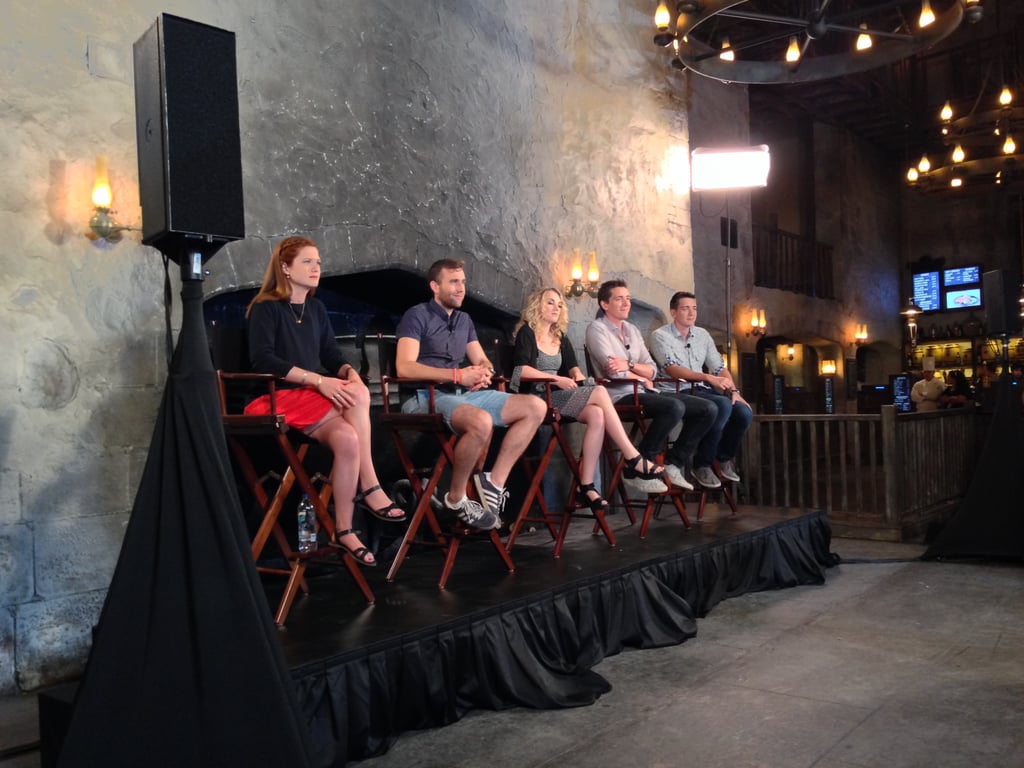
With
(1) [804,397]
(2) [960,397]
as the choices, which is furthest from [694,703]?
(1) [804,397]

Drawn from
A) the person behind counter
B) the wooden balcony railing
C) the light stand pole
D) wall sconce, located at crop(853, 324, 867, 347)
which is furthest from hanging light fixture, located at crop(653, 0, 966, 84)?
wall sconce, located at crop(853, 324, 867, 347)

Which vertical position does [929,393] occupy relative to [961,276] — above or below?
below

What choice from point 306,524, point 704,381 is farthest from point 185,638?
point 704,381

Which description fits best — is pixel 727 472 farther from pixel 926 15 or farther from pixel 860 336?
pixel 860 336

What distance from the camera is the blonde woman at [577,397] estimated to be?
4113mm

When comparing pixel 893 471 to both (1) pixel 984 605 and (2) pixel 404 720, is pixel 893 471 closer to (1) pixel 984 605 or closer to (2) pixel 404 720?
(1) pixel 984 605

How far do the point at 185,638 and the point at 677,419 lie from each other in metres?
3.14

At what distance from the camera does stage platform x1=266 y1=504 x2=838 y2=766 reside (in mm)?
2461

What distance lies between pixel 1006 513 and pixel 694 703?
3225 mm

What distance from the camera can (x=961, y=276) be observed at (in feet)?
54.5

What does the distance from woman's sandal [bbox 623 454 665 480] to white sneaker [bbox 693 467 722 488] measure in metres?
0.84

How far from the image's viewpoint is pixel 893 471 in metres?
5.90

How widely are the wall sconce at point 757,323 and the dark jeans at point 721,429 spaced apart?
6.64m

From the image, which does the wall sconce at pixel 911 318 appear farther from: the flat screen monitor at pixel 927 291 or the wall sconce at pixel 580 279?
the wall sconce at pixel 580 279
